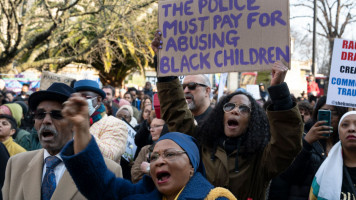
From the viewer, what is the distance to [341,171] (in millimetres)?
3418

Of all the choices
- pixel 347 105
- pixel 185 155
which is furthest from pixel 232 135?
pixel 347 105

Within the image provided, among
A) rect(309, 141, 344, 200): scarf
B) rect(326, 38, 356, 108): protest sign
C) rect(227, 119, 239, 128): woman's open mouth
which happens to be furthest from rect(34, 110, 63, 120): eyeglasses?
rect(326, 38, 356, 108): protest sign

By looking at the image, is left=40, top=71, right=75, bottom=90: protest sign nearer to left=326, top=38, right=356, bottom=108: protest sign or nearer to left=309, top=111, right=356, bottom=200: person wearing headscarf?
left=326, top=38, right=356, bottom=108: protest sign

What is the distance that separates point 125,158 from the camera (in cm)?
538

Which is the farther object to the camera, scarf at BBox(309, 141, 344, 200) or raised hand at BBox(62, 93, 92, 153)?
scarf at BBox(309, 141, 344, 200)

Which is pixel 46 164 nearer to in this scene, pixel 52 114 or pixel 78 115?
pixel 52 114

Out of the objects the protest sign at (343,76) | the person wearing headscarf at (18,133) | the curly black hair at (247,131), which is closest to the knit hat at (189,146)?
the curly black hair at (247,131)

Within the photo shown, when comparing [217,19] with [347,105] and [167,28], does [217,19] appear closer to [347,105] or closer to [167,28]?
[167,28]

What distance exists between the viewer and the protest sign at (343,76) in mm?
4535

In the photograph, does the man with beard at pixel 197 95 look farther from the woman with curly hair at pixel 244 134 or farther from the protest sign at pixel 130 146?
the protest sign at pixel 130 146

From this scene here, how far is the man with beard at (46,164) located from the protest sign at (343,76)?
2.67 meters

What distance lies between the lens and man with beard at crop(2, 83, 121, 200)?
267 cm

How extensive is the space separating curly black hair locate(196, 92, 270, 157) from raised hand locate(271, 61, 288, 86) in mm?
481

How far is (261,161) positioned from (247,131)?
0.28 m
